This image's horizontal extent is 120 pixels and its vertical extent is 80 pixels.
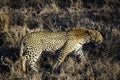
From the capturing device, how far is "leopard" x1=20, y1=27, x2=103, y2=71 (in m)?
10.1

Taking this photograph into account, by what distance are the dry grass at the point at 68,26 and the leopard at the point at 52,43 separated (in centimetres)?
28

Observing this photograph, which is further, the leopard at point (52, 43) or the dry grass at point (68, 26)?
the leopard at point (52, 43)

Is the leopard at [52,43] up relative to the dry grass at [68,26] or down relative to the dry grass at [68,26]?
up

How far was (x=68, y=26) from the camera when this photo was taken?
13031 millimetres

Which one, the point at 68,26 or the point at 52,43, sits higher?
the point at 52,43

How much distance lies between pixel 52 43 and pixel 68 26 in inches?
109

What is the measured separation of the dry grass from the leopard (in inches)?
11.1

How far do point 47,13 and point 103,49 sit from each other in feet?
12.1

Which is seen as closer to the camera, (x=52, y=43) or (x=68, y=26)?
(x=52, y=43)

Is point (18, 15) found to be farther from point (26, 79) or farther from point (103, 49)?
point (26, 79)

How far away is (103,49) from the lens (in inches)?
441

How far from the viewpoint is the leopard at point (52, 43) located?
33.2 ft

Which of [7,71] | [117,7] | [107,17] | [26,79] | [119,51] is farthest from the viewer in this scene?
[117,7]

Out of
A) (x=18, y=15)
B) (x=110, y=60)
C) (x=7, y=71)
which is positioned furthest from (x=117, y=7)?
(x=7, y=71)
